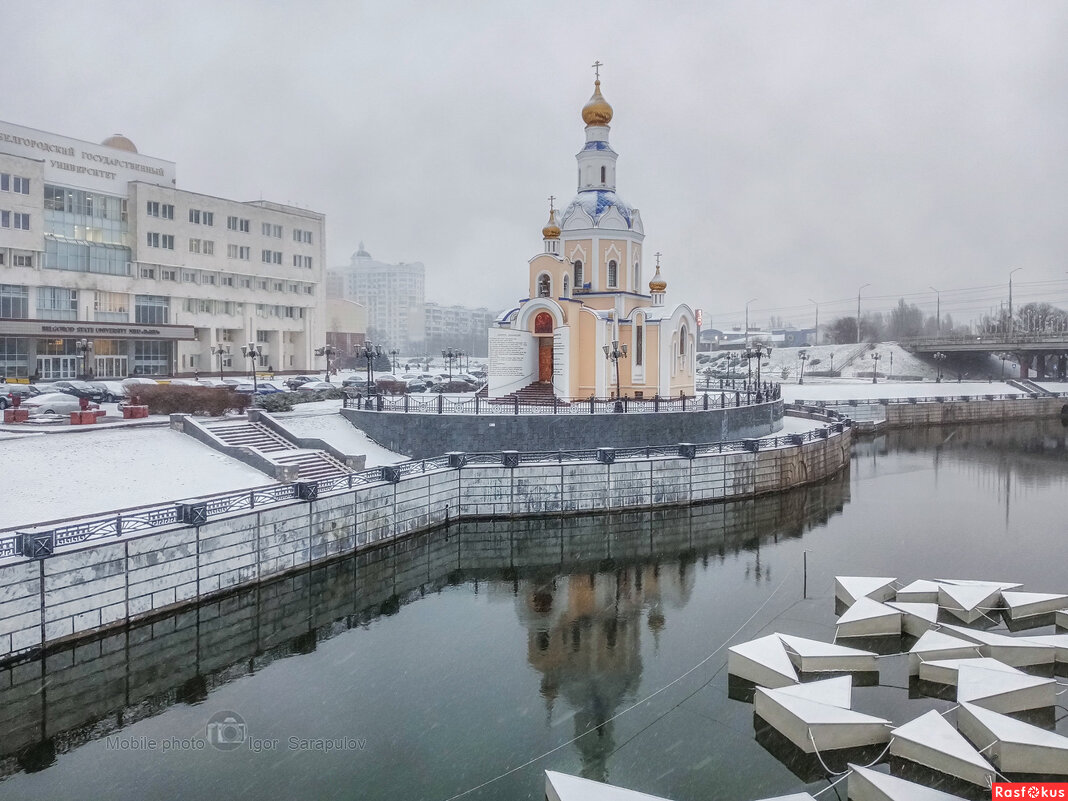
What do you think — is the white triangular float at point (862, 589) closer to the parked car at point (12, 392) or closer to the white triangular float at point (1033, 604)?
the white triangular float at point (1033, 604)

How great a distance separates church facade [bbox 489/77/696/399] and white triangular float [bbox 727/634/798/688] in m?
18.5

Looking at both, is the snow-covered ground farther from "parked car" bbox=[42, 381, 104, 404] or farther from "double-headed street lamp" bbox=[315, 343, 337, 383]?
"double-headed street lamp" bbox=[315, 343, 337, 383]

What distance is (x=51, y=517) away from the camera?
15.7 metres

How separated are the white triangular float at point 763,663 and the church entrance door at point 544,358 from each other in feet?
74.0

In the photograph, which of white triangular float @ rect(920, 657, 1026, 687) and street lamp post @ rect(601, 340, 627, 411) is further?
street lamp post @ rect(601, 340, 627, 411)

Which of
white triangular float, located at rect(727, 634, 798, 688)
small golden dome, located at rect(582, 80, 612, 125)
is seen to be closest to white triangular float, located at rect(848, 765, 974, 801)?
white triangular float, located at rect(727, 634, 798, 688)

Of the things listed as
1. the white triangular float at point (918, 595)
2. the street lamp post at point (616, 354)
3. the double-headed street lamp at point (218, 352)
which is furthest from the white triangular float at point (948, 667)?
the double-headed street lamp at point (218, 352)

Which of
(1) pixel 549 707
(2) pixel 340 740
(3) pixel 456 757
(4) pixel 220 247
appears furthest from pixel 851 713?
(4) pixel 220 247

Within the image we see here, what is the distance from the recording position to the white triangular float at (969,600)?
1485 centimetres

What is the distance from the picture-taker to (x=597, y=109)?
→ 1427 inches

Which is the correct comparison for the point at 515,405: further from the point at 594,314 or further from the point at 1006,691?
the point at 1006,691

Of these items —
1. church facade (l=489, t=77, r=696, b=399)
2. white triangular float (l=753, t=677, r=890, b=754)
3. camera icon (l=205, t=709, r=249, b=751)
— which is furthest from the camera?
church facade (l=489, t=77, r=696, b=399)

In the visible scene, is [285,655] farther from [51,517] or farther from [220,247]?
[220,247]

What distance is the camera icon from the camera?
1080 centimetres
